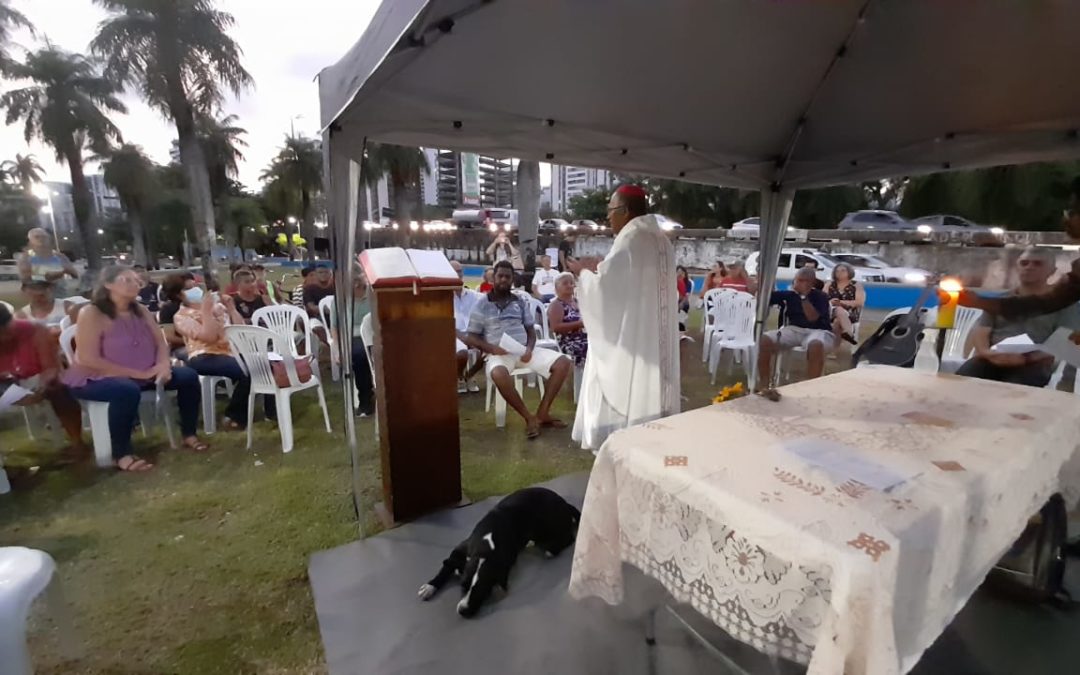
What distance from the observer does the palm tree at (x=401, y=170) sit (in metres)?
18.4

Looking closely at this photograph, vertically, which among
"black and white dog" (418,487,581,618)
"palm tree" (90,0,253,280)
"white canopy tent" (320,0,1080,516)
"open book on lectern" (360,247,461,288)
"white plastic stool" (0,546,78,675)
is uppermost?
"palm tree" (90,0,253,280)

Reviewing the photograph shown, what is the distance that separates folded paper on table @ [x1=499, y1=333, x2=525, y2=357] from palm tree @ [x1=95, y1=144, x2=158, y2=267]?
550 inches

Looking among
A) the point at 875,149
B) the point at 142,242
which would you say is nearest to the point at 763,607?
the point at 875,149

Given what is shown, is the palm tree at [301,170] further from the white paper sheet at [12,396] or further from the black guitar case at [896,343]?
the black guitar case at [896,343]

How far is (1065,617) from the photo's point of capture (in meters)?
2.00

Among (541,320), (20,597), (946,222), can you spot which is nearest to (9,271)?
(541,320)

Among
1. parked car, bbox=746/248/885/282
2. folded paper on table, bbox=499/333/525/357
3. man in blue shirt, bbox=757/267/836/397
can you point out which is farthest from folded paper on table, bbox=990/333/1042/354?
parked car, bbox=746/248/885/282

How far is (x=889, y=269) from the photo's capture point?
1349cm

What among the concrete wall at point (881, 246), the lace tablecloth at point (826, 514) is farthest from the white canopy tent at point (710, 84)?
the concrete wall at point (881, 246)

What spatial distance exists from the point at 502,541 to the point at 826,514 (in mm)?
1414

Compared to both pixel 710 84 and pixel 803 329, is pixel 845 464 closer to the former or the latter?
pixel 710 84

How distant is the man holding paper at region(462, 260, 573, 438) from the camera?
4.21 meters

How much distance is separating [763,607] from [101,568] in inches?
115

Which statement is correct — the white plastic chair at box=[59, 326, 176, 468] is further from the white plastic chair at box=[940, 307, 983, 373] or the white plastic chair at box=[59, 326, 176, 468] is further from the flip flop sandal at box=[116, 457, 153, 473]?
the white plastic chair at box=[940, 307, 983, 373]
